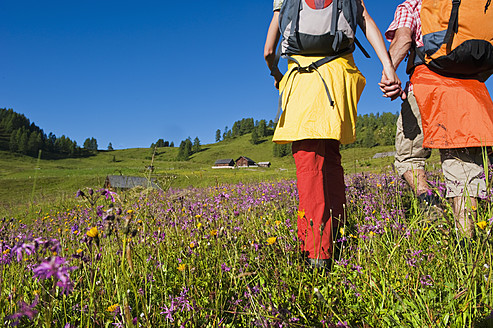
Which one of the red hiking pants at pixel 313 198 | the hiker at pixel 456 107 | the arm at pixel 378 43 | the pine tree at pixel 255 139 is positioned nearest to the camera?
the red hiking pants at pixel 313 198

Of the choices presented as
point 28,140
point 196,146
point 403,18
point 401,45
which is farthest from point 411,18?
point 196,146

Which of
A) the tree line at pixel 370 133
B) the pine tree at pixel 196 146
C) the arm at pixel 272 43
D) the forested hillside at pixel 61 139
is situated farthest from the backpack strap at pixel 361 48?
the pine tree at pixel 196 146

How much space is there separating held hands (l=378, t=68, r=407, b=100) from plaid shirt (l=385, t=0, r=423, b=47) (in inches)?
26.4

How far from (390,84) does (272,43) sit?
123 centimetres

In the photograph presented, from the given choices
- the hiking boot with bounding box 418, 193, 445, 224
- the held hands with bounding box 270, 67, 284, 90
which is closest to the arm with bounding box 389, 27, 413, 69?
the held hands with bounding box 270, 67, 284, 90

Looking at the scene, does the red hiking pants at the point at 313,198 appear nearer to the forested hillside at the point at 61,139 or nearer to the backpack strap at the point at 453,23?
the backpack strap at the point at 453,23

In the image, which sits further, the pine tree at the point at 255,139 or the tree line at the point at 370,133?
the pine tree at the point at 255,139

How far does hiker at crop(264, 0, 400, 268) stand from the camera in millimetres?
2555

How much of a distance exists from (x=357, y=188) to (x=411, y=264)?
3165 millimetres

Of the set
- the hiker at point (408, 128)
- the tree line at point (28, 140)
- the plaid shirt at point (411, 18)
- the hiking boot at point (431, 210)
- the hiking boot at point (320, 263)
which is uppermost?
the tree line at point (28, 140)

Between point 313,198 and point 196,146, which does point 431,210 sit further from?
point 196,146

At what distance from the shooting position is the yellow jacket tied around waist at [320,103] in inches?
101

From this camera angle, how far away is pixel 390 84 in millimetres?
2855

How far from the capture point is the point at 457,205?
2713 millimetres
